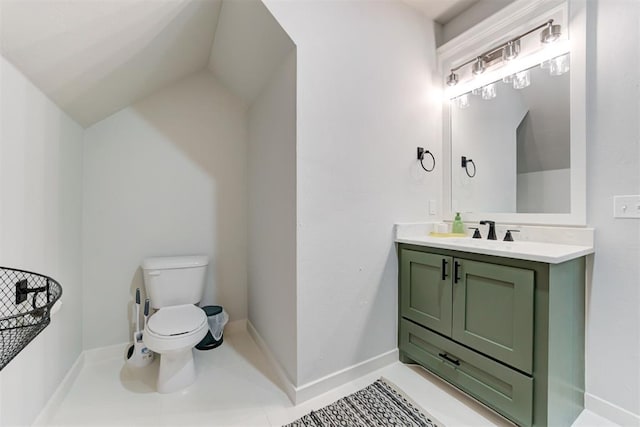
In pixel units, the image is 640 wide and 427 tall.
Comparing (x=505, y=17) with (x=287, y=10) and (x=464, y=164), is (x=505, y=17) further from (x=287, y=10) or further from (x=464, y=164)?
(x=287, y=10)

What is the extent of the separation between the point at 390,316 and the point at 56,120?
7.72 ft

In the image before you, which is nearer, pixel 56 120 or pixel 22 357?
pixel 22 357

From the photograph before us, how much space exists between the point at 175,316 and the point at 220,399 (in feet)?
1.95

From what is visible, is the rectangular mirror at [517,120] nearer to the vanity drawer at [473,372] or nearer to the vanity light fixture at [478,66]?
the vanity light fixture at [478,66]

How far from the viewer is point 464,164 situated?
215 centimetres

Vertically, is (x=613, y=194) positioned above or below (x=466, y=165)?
below

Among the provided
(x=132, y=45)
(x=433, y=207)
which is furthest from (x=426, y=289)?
(x=132, y=45)

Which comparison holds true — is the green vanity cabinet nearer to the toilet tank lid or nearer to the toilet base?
the toilet base

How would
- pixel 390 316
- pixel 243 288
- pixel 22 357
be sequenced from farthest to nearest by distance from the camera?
pixel 243 288 → pixel 390 316 → pixel 22 357

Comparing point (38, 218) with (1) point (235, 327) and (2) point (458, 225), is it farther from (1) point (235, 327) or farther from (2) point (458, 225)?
(2) point (458, 225)

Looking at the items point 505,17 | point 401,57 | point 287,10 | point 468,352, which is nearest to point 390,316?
point 468,352

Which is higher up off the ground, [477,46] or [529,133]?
[477,46]

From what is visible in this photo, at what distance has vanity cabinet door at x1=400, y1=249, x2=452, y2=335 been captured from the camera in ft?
5.38

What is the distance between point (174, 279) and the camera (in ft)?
6.64
